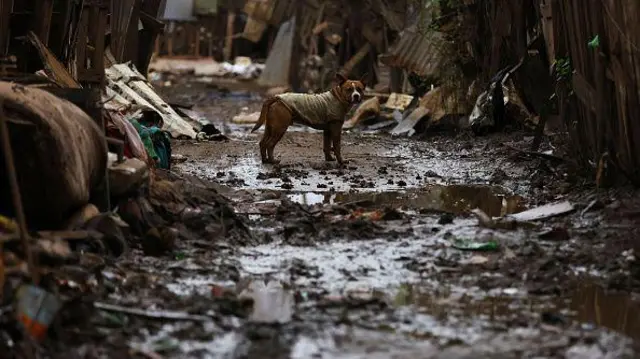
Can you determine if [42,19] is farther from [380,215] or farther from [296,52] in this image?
[296,52]

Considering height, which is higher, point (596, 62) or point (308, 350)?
point (596, 62)

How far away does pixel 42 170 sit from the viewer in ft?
20.6

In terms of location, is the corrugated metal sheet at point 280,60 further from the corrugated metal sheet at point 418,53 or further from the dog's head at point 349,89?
the dog's head at point 349,89

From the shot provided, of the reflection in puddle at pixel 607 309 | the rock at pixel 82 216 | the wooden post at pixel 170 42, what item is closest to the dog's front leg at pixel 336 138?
the rock at pixel 82 216

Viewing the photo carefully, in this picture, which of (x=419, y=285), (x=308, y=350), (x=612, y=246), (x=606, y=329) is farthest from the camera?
(x=612, y=246)

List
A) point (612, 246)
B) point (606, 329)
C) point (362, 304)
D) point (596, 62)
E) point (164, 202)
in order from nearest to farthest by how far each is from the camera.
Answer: point (606, 329) < point (362, 304) < point (612, 246) < point (164, 202) < point (596, 62)

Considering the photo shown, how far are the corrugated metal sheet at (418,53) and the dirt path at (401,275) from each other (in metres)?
7.86

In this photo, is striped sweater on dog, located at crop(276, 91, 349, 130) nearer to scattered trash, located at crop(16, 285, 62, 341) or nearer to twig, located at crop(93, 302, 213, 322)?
twig, located at crop(93, 302, 213, 322)

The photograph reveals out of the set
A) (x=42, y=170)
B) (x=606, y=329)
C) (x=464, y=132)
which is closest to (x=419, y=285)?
(x=606, y=329)

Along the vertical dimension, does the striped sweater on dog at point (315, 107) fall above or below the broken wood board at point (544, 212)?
above

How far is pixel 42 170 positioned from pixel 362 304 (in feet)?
7.02

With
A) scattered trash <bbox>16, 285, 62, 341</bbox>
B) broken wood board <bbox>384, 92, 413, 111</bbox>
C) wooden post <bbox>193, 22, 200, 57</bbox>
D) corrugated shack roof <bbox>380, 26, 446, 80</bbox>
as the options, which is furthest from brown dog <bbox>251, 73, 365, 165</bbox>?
wooden post <bbox>193, 22, 200, 57</bbox>

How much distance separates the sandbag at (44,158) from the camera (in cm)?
617

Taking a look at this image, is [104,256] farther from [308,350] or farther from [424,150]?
[424,150]
